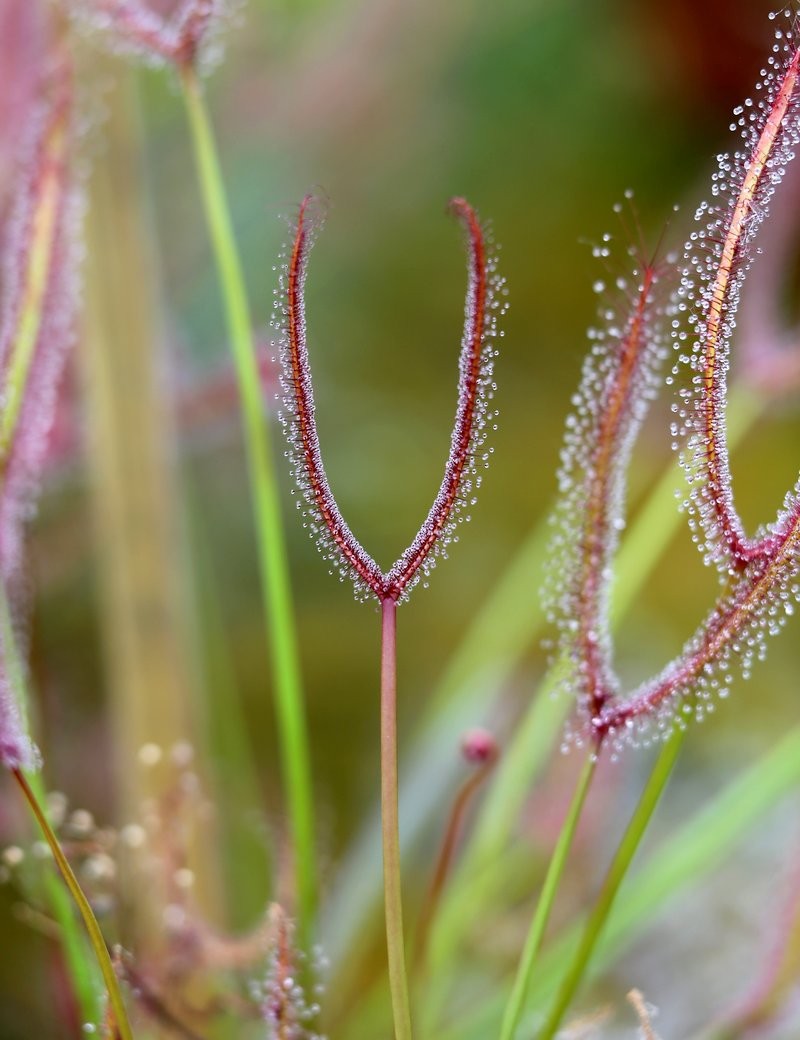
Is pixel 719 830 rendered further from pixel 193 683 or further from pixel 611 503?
pixel 193 683

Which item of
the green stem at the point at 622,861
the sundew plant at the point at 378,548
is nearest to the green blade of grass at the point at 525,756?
the sundew plant at the point at 378,548

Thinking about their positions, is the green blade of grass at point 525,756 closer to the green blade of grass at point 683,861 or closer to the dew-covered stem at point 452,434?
the green blade of grass at point 683,861

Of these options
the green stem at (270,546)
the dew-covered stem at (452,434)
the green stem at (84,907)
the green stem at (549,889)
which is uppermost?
the green stem at (270,546)

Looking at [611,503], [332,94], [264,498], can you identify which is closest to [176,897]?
[264,498]

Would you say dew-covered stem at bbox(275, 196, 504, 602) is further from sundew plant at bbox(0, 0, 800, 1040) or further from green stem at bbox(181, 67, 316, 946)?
green stem at bbox(181, 67, 316, 946)

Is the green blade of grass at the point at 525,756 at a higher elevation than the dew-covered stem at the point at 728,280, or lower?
higher

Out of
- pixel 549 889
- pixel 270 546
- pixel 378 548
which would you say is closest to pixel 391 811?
pixel 549 889
